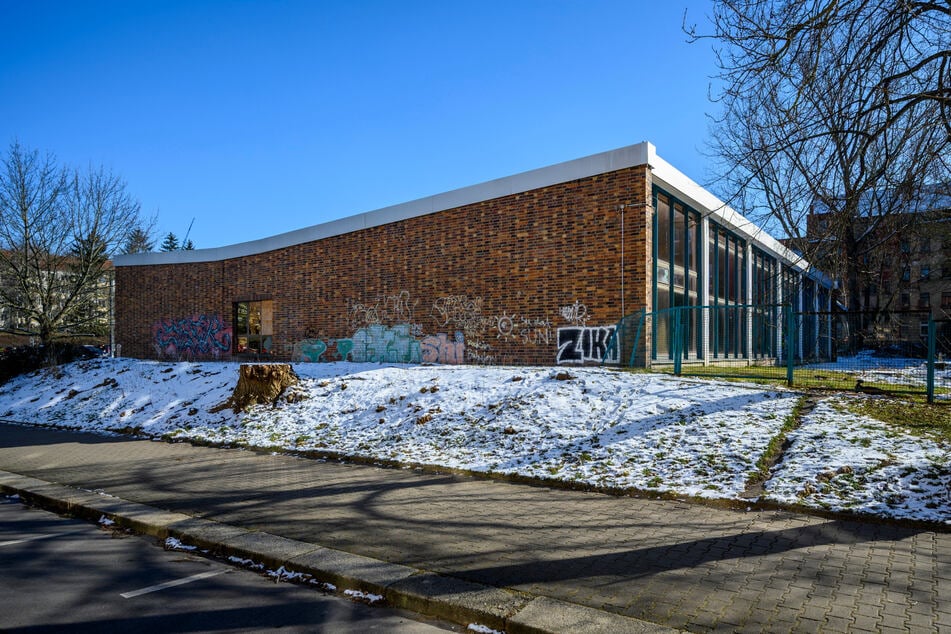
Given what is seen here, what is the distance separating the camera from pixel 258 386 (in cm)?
1243

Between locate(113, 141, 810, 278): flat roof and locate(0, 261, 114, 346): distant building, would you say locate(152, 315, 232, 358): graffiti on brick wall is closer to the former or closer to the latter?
locate(0, 261, 114, 346): distant building

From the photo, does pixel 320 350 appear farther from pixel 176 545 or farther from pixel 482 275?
pixel 176 545

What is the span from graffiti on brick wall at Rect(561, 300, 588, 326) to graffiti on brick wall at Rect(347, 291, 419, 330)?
5074 mm

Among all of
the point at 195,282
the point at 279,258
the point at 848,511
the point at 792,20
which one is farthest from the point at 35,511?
the point at 195,282

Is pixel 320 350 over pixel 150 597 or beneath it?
over

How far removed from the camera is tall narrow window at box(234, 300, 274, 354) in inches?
904

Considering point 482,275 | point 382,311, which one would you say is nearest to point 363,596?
point 482,275

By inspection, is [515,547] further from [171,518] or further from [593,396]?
[593,396]

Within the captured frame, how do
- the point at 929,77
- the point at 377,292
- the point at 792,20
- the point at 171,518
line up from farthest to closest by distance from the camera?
the point at 377,292, the point at 929,77, the point at 792,20, the point at 171,518

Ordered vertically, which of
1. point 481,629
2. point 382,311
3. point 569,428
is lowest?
point 481,629

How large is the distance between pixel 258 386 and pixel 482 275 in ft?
22.6

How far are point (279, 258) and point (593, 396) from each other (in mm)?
16323

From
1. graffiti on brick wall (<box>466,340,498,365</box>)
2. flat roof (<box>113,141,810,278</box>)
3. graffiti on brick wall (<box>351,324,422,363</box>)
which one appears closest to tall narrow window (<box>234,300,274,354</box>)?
flat roof (<box>113,141,810,278</box>)

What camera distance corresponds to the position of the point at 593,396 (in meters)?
9.95
